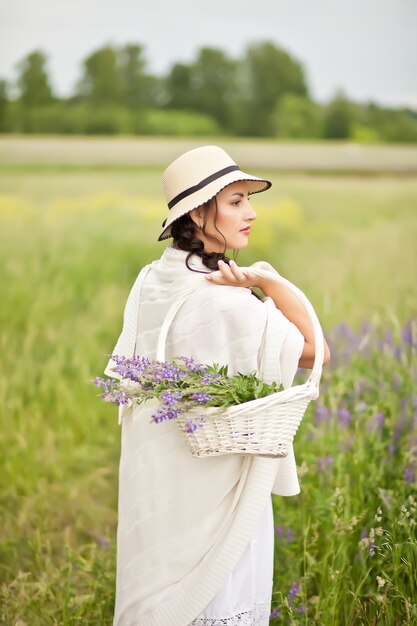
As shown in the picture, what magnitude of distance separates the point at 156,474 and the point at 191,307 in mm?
479

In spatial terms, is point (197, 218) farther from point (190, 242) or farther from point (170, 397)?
point (170, 397)

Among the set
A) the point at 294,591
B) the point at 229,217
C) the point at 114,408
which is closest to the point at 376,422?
the point at 294,591

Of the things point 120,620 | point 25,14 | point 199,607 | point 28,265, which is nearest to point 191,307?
point 199,607

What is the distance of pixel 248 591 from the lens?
6.99 ft

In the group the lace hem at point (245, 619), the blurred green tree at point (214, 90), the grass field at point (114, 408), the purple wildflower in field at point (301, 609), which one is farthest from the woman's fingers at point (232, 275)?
the blurred green tree at point (214, 90)

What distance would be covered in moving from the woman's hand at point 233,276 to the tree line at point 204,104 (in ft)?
14.7

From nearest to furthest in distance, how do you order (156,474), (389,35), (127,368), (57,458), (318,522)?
1. (127,368)
2. (156,474)
3. (318,522)
4. (57,458)
5. (389,35)

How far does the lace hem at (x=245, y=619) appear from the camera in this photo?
2.11m

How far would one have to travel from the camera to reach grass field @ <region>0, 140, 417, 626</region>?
2.73 metres

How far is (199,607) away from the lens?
2064mm

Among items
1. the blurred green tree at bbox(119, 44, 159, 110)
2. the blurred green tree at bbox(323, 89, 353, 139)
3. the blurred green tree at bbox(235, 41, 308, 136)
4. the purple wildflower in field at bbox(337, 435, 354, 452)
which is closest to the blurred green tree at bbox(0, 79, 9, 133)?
the blurred green tree at bbox(119, 44, 159, 110)

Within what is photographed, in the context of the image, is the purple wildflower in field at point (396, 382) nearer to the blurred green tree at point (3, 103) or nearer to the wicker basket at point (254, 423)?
the wicker basket at point (254, 423)

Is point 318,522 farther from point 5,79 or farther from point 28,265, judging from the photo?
point 5,79

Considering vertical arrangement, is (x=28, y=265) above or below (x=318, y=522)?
above
